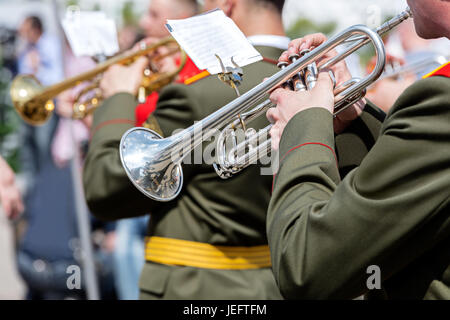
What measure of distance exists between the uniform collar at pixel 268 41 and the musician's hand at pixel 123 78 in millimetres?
733

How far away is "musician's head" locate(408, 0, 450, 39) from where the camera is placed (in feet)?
5.10

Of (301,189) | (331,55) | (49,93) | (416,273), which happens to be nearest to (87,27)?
(49,93)

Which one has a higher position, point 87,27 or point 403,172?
point 87,27

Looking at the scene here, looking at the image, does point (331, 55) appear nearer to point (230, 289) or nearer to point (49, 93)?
point (230, 289)

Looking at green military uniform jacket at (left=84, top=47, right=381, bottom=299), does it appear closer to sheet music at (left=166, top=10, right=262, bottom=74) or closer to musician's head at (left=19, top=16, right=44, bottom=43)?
sheet music at (left=166, top=10, right=262, bottom=74)

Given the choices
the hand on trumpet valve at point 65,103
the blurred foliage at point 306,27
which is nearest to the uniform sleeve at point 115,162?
the hand on trumpet valve at point 65,103

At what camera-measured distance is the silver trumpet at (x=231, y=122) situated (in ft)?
5.92

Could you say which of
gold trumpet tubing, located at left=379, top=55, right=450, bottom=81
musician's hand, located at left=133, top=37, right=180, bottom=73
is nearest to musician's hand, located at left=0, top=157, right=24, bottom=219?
musician's hand, located at left=133, top=37, right=180, bottom=73

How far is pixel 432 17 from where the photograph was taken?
158 cm

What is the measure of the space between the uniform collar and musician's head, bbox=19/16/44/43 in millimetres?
3716

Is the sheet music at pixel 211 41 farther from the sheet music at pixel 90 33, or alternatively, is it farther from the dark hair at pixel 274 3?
the sheet music at pixel 90 33

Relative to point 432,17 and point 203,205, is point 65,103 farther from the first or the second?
point 432,17

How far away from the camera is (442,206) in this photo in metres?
1.38

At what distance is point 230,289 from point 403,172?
1.37 metres
